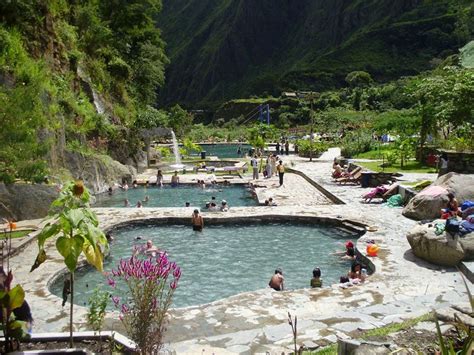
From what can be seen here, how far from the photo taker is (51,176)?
18547mm

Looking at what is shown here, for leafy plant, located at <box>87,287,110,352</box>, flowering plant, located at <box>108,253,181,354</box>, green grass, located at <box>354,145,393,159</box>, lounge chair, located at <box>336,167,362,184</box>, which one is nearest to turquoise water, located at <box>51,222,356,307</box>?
leafy plant, located at <box>87,287,110,352</box>

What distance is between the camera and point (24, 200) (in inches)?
618

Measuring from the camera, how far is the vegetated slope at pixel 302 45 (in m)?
112

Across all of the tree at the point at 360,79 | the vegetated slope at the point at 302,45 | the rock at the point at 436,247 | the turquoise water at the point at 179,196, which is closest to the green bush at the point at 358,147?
the turquoise water at the point at 179,196

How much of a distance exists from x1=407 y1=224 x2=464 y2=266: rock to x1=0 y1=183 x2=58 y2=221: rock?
38.1 ft

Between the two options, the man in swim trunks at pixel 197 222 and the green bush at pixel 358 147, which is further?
the green bush at pixel 358 147

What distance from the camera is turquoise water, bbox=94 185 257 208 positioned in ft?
74.5

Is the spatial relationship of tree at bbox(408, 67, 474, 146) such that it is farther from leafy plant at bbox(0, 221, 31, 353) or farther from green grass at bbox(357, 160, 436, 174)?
leafy plant at bbox(0, 221, 31, 353)

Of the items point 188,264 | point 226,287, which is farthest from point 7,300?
point 188,264

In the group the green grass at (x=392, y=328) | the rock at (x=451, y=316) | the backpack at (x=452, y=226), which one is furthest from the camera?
the backpack at (x=452, y=226)

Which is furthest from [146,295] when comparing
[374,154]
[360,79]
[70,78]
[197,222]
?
[360,79]

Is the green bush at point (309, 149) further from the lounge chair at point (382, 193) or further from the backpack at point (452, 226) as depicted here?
the backpack at point (452, 226)

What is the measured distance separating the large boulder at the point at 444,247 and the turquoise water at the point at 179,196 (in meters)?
11.6

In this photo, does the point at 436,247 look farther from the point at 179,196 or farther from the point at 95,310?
the point at 179,196
